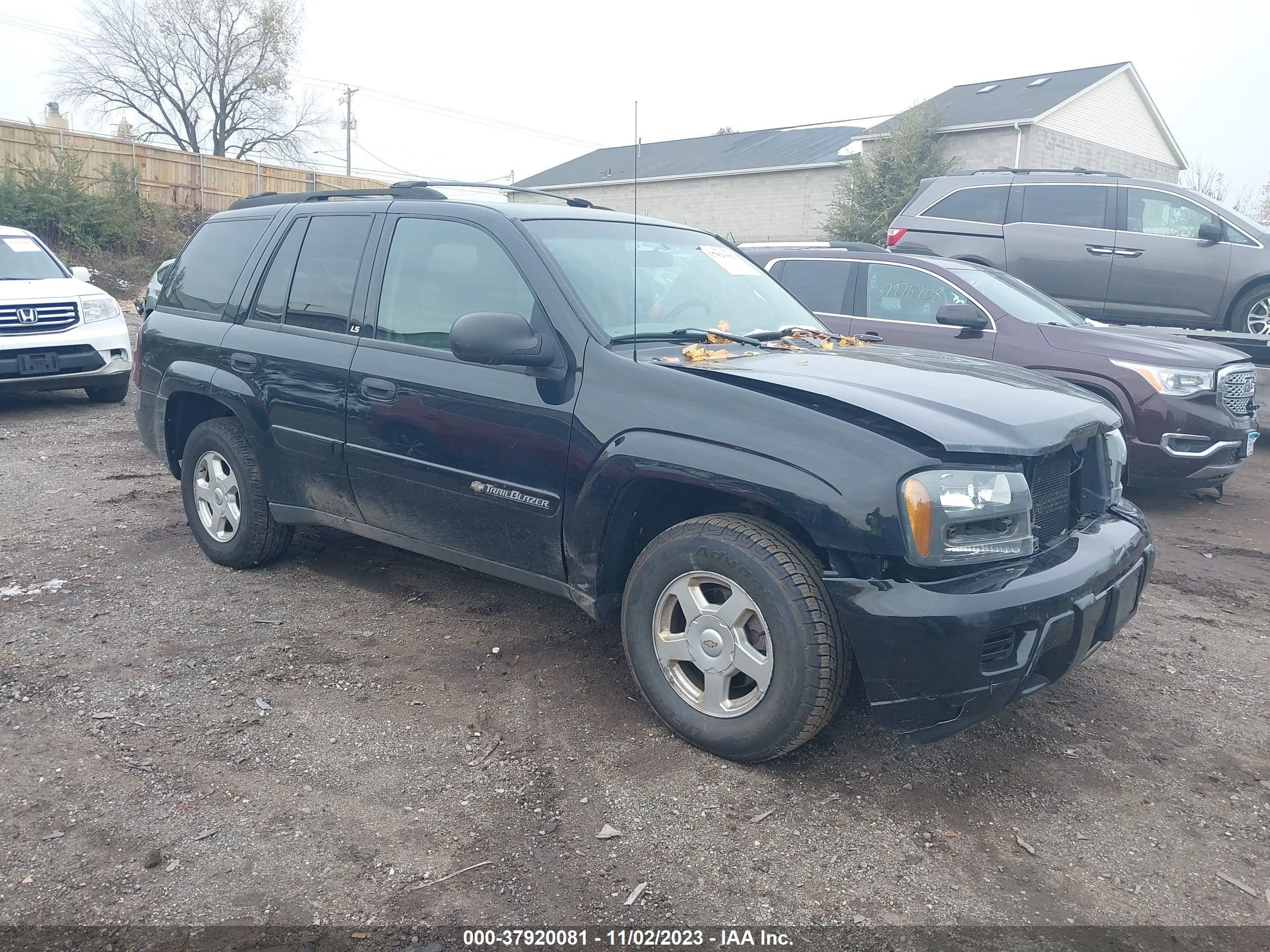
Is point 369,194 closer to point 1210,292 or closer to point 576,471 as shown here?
point 576,471

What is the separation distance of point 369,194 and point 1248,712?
171 inches

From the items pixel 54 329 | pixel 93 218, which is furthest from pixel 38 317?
pixel 93 218

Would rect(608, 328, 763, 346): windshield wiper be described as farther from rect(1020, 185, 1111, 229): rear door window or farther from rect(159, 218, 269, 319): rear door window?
rect(1020, 185, 1111, 229): rear door window

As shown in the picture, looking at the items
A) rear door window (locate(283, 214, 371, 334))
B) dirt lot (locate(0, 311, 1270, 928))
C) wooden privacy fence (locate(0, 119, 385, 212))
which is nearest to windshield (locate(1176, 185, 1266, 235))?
dirt lot (locate(0, 311, 1270, 928))

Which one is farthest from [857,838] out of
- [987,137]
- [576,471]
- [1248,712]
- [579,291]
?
[987,137]

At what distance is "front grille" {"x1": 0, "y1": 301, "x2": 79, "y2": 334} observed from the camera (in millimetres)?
9000

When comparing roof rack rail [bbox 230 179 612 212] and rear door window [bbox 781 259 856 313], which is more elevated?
roof rack rail [bbox 230 179 612 212]

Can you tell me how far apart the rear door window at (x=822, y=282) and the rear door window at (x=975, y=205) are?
3.69 meters

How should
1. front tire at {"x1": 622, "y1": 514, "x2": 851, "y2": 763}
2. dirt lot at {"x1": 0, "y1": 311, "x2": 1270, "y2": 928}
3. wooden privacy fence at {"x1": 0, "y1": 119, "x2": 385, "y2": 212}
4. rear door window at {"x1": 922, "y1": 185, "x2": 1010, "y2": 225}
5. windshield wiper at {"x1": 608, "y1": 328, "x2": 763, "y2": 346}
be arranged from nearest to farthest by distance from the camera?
dirt lot at {"x1": 0, "y1": 311, "x2": 1270, "y2": 928}
front tire at {"x1": 622, "y1": 514, "x2": 851, "y2": 763}
windshield wiper at {"x1": 608, "y1": 328, "x2": 763, "y2": 346}
rear door window at {"x1": 922, "y1": 185, "x2": 1010, "y2": 225}
wooden privacy fence at {"x1": 0, "y1": 119, "x2": 385, "y2": 212}

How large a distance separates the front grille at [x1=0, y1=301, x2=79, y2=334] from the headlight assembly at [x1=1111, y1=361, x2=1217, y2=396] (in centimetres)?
939

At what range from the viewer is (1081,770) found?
129 inches

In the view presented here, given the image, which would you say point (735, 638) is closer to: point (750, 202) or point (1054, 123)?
point (1054, 123)

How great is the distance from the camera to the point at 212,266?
202 inches

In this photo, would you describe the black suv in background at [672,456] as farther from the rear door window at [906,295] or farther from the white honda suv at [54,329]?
the white honda suv at [54,329]
